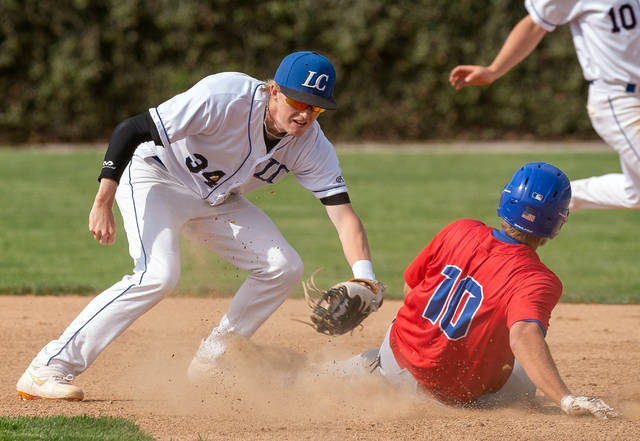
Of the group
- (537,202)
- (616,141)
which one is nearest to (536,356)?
(537,202)

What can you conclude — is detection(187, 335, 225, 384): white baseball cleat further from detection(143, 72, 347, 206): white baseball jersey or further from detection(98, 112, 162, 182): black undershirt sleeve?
detection(98, 112, 162, 182): black undershirt sleeve

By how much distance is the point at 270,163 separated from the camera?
508 centimetres

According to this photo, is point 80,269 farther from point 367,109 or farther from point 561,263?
point 367,109

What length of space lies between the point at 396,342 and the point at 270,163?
1.21m

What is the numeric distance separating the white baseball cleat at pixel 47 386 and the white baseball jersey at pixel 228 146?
49.4 inches

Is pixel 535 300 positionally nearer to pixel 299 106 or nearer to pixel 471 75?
pixel 299 106

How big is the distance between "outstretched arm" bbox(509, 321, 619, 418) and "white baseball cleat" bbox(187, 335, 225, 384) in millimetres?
1945

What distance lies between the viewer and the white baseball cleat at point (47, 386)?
15.4 feet

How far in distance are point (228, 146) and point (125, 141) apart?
1.82 ft

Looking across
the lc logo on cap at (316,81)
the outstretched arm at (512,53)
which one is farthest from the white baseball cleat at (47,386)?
the outstretched arm at (512,53)

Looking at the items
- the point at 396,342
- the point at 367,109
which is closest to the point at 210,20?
the point at 367,109

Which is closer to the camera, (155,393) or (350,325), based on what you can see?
(350,325)

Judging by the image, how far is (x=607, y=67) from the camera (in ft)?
20.4

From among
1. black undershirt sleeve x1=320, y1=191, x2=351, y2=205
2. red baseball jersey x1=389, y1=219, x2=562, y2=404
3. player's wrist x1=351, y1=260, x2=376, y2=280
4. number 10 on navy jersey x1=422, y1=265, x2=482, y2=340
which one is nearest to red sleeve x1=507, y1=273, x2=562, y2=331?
red baseball jersey x1=389, y1=219, x2=562, y2=404
